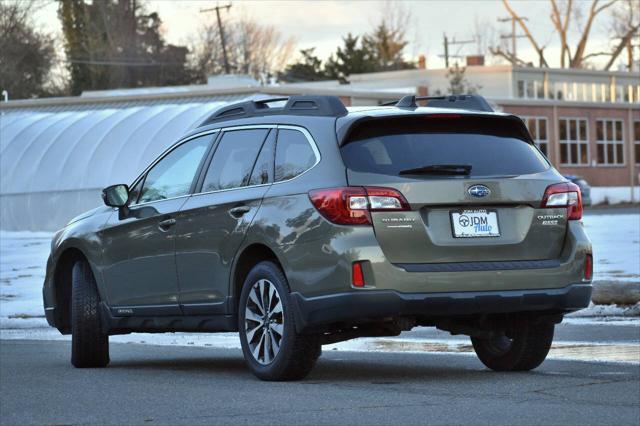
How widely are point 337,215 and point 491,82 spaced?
7544cm

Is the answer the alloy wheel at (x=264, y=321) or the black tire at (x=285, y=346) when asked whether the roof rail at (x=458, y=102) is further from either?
the alloy wheel at (x=264, y=321)

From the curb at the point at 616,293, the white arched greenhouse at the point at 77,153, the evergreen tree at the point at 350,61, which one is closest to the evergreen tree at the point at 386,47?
the evergreen tree at the point at 350,61

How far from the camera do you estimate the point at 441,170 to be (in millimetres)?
8828

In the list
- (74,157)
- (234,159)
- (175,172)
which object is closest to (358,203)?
(234,159)

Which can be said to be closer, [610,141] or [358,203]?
[358,203]

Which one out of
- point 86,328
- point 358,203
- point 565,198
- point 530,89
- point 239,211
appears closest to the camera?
point 358,203

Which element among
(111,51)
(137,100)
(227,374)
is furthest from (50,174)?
(111,51)

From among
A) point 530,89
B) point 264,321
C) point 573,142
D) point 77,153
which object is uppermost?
point 264,321

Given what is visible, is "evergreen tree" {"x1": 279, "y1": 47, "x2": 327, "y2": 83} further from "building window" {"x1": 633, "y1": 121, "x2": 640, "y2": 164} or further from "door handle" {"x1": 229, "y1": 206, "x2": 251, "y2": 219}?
"door handle" {"x1": 229, "y1": 206, "x2": 251, "y2": 219}

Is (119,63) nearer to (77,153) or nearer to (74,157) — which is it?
(77,153)

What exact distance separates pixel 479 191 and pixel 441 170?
271 mm

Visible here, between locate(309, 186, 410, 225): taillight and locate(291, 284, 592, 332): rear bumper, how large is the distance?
446 millimetres

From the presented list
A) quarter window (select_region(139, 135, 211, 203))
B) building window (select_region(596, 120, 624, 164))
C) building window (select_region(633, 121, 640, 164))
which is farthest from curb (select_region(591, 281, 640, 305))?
building window (select_region(633, 121, 640, 164))

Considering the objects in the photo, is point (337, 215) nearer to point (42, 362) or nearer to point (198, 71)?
point (42, 362)
